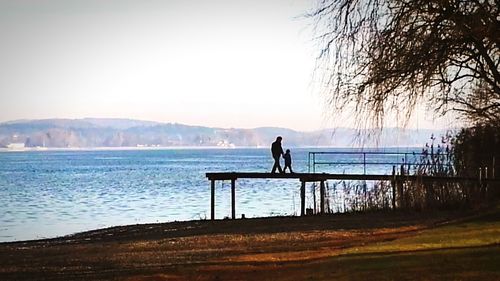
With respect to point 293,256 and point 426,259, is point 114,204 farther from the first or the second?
point 426,259

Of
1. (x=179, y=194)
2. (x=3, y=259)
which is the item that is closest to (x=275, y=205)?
(x=179, y=194)

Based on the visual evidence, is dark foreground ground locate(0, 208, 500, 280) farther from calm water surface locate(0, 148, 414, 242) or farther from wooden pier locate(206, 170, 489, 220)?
calm water surface locate(0, 148, 414, 242)

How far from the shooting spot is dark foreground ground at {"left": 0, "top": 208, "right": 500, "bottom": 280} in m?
13.8

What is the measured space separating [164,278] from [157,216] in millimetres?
A: 34511

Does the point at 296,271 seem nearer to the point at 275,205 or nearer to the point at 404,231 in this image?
the point at 404,231

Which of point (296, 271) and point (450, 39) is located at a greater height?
point (450, 39)

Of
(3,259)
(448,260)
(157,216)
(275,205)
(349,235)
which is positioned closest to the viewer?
(448,260)

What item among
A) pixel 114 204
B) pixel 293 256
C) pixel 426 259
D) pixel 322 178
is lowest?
pixel 114 204

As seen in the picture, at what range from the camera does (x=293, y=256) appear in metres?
17.5

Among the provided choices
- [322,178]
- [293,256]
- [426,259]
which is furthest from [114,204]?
[426,259]

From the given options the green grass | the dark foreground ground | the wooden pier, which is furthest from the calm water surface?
the green grass

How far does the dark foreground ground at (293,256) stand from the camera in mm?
13773

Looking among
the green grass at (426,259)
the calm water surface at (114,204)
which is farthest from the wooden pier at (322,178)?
the green grass at (426,259)

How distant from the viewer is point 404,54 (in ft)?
40.6
